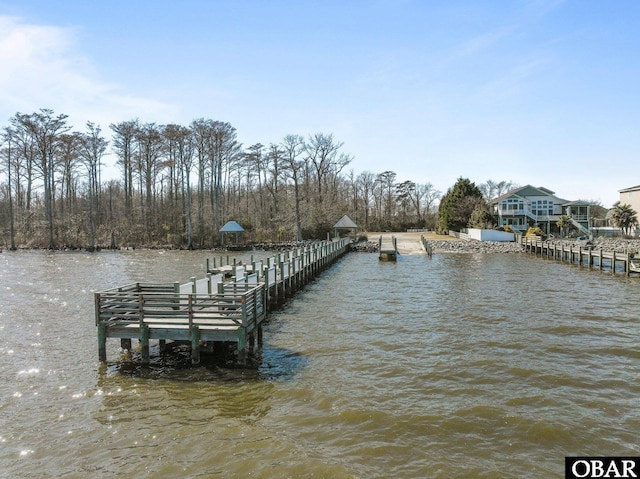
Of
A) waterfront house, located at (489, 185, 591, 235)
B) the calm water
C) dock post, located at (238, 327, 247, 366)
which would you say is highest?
waterfront house, located at (489, 185, 591, 235)

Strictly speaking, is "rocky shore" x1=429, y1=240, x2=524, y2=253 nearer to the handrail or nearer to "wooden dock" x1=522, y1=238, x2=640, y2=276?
"wooden dock" x1=522, y1=238, x2=640, y2=276

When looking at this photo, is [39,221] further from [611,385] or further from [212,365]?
[611,385]

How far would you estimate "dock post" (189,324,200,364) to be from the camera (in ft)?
32.7

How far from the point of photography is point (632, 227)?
50281 millimetres

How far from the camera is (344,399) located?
28.5 feet

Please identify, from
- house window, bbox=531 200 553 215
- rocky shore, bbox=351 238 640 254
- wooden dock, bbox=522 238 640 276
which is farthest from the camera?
house window, bbox=531 200 553 215

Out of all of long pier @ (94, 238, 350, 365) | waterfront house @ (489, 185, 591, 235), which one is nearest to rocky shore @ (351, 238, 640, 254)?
waterfront house @ (489, 185, 591, 235)

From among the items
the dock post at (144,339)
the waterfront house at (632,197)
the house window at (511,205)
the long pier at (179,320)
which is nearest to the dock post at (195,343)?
the long pier at (179,320)

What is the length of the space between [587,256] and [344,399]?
106ft

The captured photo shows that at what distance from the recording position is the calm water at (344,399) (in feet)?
21.6

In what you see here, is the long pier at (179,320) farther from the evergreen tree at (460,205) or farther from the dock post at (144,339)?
the evergreen tree at (460,205)

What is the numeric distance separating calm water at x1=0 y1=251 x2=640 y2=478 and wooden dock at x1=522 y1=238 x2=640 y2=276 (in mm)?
11230

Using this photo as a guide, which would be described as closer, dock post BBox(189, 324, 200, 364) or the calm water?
the calm water

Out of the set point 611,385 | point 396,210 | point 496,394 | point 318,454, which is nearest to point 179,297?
point 318,454
